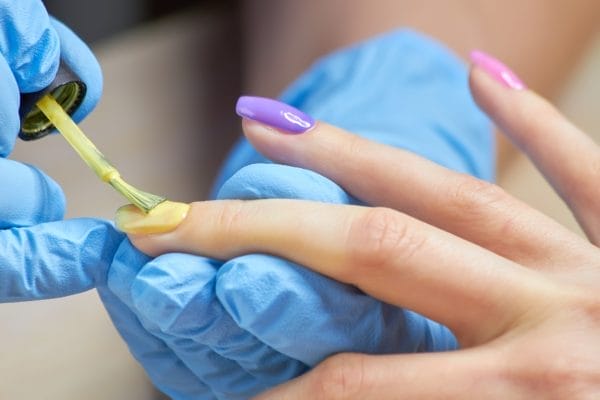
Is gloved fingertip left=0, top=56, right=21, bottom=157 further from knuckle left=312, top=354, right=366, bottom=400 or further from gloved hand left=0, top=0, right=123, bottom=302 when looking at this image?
knuckle left=312, top=354, right=366, bottom=400

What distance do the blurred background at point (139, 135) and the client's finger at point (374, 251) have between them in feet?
1.60

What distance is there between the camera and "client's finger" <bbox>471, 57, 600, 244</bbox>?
637mm

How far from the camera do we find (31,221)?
49 centimetres

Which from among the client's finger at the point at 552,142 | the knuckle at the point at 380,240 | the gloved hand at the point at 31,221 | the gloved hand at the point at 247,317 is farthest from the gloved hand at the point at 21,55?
the client's finger at the point at 552,142

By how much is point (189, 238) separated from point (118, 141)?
2.39ft

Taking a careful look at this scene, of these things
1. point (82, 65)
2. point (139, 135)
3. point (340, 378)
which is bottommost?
point (139, 135)

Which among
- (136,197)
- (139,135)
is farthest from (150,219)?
(139,135)

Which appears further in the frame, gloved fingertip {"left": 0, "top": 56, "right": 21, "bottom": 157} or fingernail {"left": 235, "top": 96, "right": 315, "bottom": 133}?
fingernail {"left": 235, "top": 96, "right": 315, "bottom": 133}

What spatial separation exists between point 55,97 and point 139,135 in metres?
0.68

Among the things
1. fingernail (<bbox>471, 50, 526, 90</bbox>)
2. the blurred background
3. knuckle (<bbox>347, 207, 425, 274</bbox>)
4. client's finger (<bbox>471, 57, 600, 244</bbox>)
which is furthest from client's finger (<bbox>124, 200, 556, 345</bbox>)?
the blurred background

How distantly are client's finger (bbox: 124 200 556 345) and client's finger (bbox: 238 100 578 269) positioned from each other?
5cm

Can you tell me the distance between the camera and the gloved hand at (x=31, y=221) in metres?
0.47

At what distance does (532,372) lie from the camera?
0.48 meters

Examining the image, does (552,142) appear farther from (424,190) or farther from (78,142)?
(78,142)
